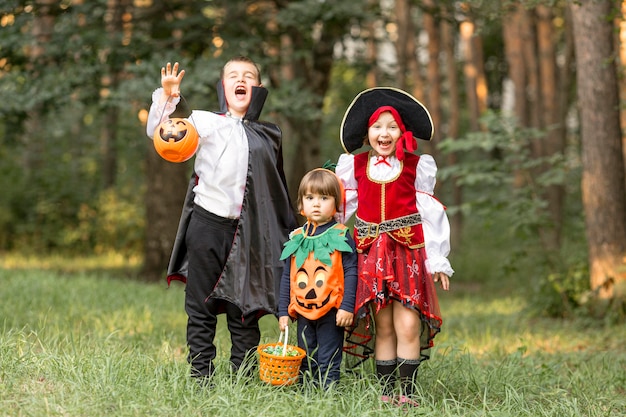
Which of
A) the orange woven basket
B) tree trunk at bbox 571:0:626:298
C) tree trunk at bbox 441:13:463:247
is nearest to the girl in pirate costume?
the orange woven basket

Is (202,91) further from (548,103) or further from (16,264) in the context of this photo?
(548,103)

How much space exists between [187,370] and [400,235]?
1.34m

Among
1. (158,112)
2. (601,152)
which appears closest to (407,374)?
(158,112)

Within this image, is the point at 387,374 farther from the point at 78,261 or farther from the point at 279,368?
the point at 78,261

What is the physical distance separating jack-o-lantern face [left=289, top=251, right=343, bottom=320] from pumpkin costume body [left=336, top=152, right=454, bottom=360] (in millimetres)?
159

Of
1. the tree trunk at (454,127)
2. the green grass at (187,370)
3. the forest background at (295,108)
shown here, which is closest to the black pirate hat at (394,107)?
the green grass at (187,370)

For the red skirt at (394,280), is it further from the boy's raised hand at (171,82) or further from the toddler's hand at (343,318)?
Answer: the boy's raised hand at (171,82)

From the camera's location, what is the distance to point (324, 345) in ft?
13.5

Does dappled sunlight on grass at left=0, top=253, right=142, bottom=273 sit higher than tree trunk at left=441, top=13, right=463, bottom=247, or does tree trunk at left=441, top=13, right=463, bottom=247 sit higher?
tree trunk at left=441, top=13, right=463, bottom=247

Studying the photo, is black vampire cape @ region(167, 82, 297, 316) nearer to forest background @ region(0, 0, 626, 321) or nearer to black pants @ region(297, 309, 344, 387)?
black pants @ region(297, 309, 344, 387)

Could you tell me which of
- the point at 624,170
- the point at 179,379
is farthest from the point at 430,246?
the point at 624,170

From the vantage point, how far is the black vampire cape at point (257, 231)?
163 inches

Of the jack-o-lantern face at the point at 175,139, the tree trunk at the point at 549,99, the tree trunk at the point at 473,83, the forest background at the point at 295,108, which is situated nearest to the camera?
the jack-o-lantern face at the point at 175,139

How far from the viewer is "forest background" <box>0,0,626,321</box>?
8.02 metres
